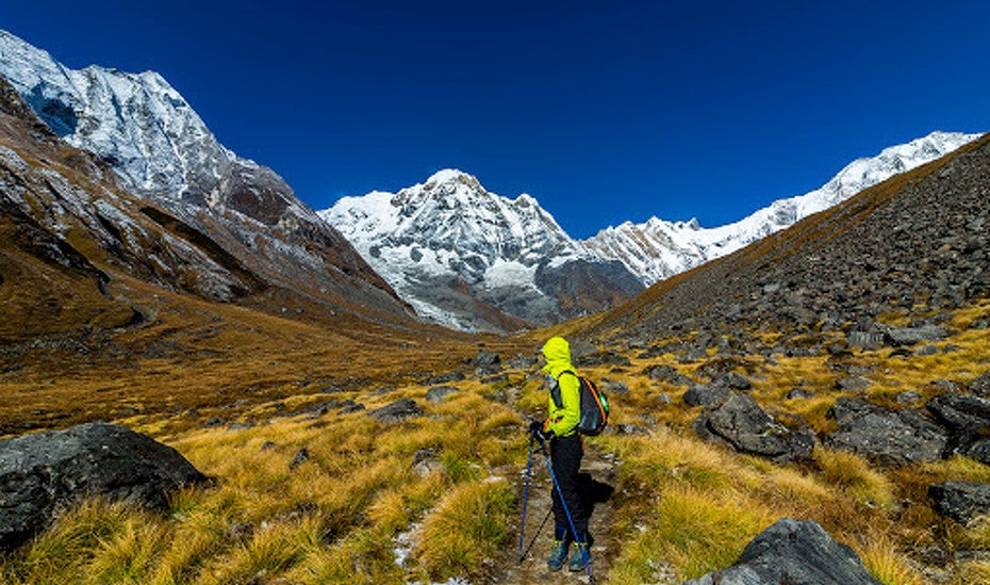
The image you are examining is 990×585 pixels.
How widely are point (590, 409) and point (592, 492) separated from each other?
2.81m

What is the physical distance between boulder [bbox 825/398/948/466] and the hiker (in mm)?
8420

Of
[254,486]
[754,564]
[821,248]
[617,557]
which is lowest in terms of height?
[617,557]

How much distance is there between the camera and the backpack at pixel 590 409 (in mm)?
7258

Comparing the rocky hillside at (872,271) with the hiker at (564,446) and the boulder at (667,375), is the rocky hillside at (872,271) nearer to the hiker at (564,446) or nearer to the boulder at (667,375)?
the boulder at (667,375)

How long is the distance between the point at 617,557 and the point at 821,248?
53.4 m

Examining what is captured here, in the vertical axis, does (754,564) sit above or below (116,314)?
below

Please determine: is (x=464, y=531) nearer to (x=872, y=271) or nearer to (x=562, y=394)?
(x=562, y=394)

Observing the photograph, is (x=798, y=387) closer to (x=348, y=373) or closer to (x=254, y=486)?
(x=254, y=486)

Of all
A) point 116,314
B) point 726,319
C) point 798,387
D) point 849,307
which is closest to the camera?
point 798,387

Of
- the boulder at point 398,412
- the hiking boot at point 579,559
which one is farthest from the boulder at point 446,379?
the hiking boot at point 579,559

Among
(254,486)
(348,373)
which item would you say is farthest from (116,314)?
(254,486)

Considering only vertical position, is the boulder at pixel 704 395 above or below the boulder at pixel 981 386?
above

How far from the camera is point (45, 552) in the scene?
20.7ft

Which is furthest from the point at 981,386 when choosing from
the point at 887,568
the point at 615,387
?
the point at 887,568
